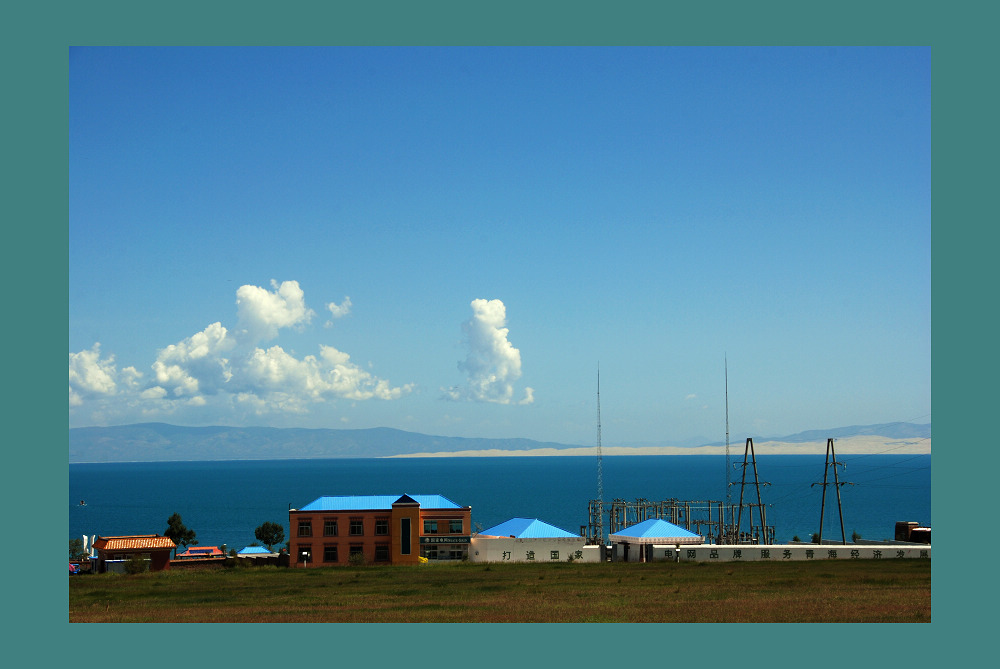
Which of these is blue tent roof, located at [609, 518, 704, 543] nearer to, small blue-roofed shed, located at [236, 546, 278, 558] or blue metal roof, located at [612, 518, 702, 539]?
blue metal roof, located at [612, 518, 702, 539]

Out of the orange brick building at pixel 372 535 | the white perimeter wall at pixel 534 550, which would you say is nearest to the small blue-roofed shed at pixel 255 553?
the orange brick building at pixel 372 535

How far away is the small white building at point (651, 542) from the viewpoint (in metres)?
72.6

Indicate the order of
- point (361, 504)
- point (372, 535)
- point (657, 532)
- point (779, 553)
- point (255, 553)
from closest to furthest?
A: 1. point (779, 553)
2. point (657, 532)
3. point (372, 535)
4. point (361, 504)
5. point (255, 553)

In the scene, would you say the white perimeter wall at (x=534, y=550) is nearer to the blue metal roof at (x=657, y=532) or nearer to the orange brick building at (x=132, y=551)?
the blue metal roof at (x=657, y=532)

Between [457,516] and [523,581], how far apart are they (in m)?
18.9

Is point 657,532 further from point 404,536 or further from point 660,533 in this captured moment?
point 404,536

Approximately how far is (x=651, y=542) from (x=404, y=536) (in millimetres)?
17288

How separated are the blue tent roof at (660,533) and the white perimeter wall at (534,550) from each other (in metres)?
3.39

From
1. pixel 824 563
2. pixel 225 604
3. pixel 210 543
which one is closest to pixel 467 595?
pixel 225 604

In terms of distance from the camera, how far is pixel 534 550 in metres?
72.5

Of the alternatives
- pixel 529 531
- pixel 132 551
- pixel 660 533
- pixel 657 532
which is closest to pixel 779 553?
pixel 660 533

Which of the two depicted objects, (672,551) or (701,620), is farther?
(672,551)

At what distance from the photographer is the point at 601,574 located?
61.4 metres

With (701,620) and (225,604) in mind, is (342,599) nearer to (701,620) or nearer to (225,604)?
(225,604)
